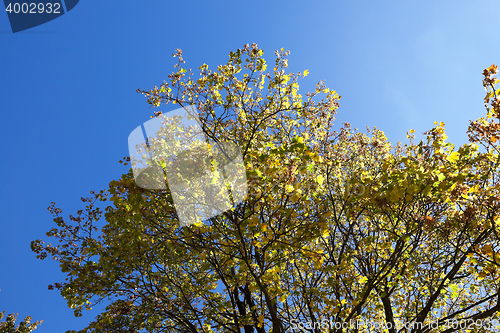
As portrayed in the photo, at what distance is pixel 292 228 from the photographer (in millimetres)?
4152

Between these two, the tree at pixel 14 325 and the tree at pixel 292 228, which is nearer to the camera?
the tree at pixel 292 228

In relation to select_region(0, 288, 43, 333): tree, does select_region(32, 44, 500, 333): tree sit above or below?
below

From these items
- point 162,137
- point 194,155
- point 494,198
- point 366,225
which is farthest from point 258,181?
point 366,225

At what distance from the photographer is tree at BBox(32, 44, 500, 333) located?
4.49m

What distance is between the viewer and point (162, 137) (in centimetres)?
559

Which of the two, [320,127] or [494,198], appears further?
[320,127]

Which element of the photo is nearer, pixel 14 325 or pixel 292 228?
pixel 292 228

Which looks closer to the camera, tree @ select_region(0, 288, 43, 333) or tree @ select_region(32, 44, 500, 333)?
tree @ select_region(32, 44, 500, 333)

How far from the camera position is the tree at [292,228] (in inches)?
177

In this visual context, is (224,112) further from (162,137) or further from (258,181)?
(258,181)

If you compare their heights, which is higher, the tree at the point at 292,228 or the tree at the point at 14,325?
the tree at the point at 14,325

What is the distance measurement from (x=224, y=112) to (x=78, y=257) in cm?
505

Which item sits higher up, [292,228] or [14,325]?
[14,325]

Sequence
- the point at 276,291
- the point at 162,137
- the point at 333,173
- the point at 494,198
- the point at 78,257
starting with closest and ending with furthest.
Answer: the point at 494,198
the point at 276,291
the point at 162,137
the point at 78,257
the point at 333,173
